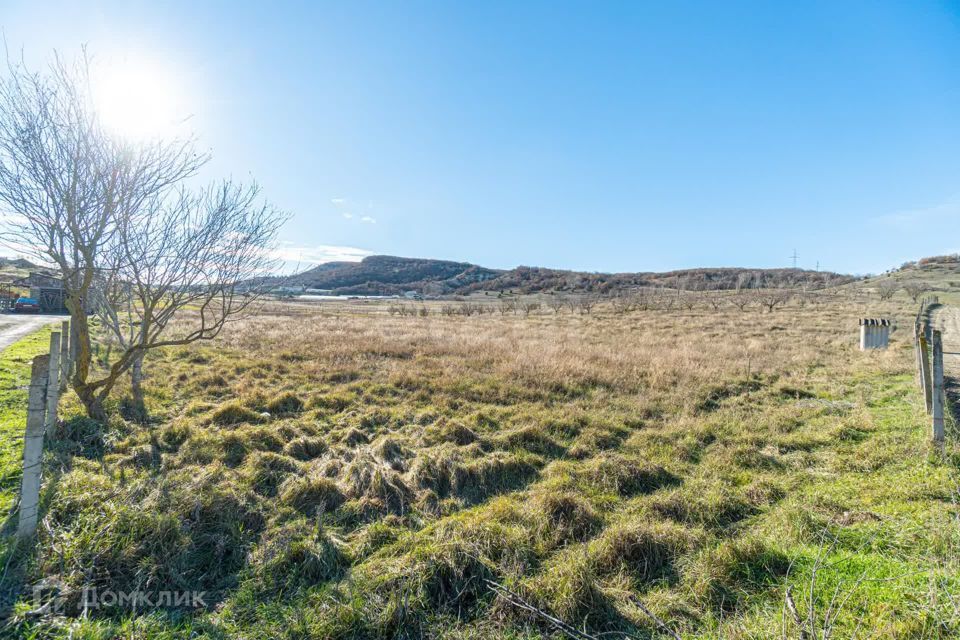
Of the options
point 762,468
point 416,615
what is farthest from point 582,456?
point 416,615

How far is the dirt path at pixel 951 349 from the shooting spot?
833cm

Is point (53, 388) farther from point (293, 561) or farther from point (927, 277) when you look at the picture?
point (927, 277)

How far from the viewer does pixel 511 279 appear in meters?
114

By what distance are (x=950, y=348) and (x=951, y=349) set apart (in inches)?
18.7

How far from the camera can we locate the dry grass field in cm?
339

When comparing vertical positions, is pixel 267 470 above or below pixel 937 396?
below

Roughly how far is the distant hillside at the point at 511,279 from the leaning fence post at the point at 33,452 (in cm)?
8581

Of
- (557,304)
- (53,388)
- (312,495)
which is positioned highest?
(557,304)

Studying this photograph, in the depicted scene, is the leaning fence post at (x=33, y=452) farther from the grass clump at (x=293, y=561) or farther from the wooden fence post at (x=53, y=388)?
the wooden fence post at (x=53, y=388)

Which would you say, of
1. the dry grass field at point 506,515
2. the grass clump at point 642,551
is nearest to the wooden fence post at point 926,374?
the dry grass field at point 506,515

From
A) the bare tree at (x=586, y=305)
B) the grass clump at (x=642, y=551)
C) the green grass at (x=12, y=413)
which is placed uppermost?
the bare tree at (x=586, y=305)

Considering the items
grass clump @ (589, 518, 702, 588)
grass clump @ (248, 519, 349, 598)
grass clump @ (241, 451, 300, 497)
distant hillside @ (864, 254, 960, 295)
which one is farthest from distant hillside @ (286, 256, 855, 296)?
grass clump @ (248, 519, 349, 598)

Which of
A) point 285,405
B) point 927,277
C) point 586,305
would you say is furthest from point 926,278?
point 285,405

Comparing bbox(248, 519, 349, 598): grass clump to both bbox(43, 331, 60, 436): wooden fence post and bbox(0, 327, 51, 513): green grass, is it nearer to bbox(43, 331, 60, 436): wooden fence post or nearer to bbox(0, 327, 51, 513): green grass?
bbox(0, 327, 51, 513): green grass
